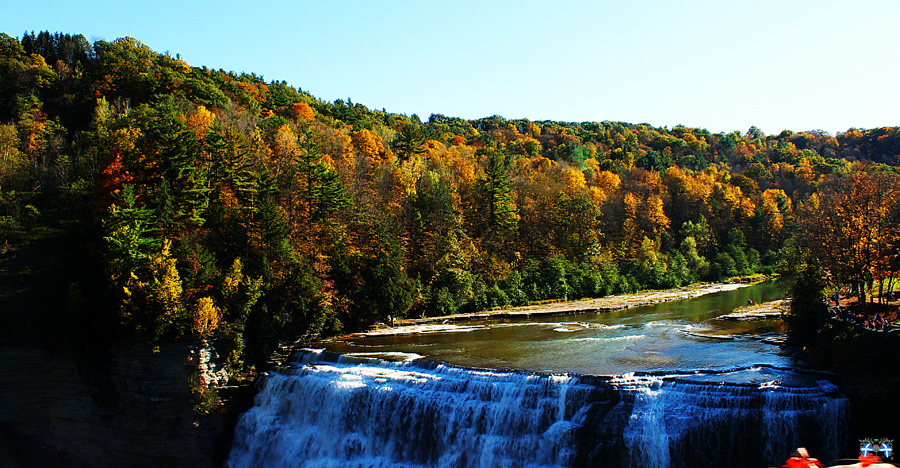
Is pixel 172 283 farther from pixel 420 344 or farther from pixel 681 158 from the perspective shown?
pixel 681 158

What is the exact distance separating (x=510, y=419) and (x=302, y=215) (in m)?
27.1

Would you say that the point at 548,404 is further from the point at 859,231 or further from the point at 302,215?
the point at 302,215

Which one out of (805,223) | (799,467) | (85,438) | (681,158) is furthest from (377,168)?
(681,158)

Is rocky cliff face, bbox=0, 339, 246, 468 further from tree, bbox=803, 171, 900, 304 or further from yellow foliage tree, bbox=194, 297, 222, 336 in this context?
tree, bbox=803, 171, 900, 304

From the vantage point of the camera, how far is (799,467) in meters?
6.77

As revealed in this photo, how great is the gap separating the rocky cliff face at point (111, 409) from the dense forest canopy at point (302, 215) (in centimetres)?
178

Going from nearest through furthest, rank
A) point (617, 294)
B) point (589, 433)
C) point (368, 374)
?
point (589, 433), point (368, 374), point (617, 294)

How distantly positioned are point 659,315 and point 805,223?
1448 cm

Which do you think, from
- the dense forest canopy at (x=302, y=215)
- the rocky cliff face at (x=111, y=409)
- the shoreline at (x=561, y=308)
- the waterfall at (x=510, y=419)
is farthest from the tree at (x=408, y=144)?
the rocky cliff face at (x=111, y=409)

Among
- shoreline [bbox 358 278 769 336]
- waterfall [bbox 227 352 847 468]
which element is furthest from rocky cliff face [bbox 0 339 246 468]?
shoreline [bbox 358 278 769 336]

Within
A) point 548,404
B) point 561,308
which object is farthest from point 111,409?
point 561,308

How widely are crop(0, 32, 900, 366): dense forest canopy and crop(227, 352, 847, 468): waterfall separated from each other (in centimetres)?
605

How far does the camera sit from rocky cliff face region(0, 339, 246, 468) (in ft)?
92.0

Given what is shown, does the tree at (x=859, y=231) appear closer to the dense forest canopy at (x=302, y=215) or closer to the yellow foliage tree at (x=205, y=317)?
the dense forest canopy at (x=302, y=215)
